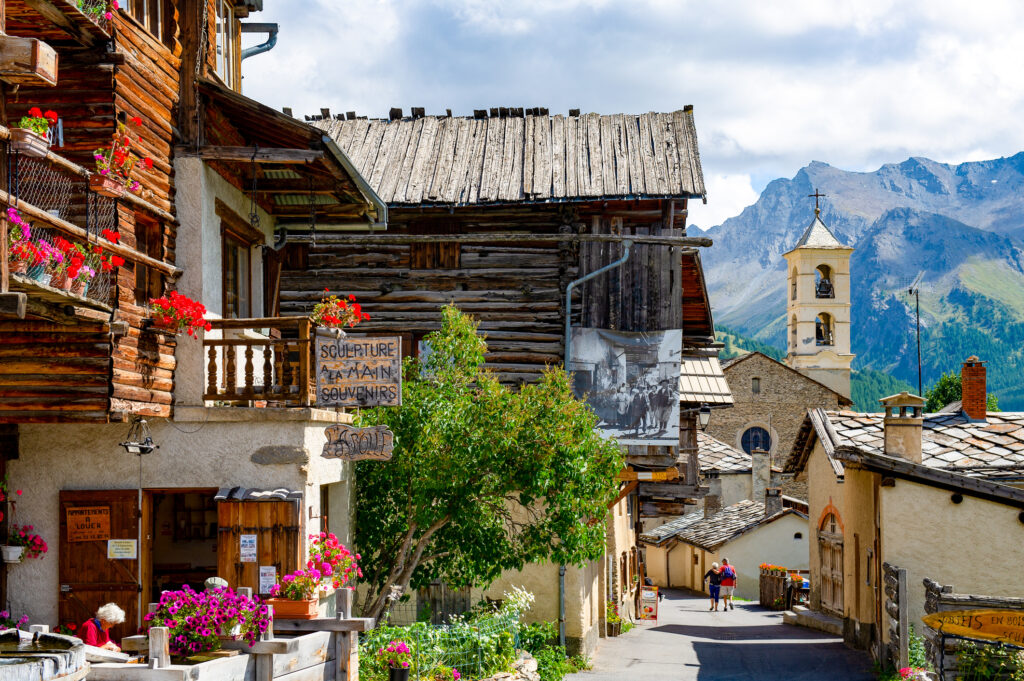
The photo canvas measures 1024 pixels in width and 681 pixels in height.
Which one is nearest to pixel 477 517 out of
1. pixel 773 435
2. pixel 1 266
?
pixel 1 266

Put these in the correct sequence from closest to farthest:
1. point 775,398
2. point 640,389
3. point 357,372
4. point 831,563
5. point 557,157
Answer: point 357,372, point 640,389, point 557,157, point 831,563, point 775,398

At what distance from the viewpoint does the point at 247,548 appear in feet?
40.8

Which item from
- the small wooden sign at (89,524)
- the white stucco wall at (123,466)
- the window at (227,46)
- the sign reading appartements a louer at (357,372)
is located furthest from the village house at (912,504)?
the small wooden sign at (89,524)

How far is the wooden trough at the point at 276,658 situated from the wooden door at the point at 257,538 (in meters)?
0.86

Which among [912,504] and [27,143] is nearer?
[27,143]

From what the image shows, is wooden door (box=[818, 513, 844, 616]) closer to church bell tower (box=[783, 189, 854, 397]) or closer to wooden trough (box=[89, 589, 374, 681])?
wooden trough (box=[89, 589, 374, 681])

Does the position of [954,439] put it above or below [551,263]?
below

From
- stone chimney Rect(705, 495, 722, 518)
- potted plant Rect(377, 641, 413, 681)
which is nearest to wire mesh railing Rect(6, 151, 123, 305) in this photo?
potted plant Rect(377, 641, 413, 681)

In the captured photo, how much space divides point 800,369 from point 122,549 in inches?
2109

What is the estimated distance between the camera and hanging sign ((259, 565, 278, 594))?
12352 mm

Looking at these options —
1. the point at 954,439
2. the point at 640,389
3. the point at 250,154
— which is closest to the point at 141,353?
the point at 250,154

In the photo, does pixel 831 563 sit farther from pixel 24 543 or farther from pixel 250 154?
pixel 24 543

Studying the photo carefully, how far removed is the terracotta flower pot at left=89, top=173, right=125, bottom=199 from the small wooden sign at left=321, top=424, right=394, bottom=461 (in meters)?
3.31

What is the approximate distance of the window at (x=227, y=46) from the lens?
641 inches
